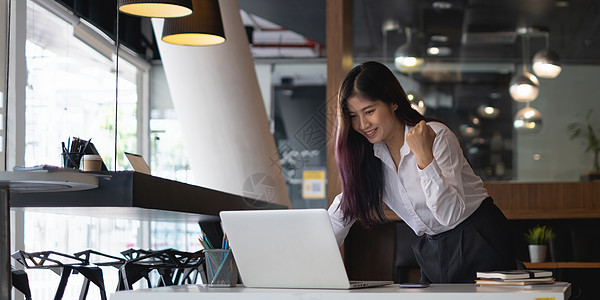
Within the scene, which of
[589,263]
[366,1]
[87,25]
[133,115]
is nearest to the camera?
[589,263]

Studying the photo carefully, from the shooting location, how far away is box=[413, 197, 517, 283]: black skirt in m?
2.15

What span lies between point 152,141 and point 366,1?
3.37 meters

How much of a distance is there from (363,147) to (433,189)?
1.26 ft

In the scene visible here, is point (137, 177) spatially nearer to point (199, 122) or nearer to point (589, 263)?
point (199, 122)

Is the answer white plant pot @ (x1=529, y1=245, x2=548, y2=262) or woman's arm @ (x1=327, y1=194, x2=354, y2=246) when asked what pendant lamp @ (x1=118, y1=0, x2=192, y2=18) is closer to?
woman's arm @ (x1=327, y1=194, x2=354, y2=246)

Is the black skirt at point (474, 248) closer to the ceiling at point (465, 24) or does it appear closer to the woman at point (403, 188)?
the woman at point (403, 188)

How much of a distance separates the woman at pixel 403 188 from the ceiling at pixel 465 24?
5.24 metres

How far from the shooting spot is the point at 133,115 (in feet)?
28.7

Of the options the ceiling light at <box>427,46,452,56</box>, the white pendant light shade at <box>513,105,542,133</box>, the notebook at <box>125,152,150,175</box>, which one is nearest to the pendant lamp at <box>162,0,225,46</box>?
the notebook at <box>125,152,150,175</box>

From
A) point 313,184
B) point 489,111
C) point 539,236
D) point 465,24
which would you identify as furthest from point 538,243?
point 313,184

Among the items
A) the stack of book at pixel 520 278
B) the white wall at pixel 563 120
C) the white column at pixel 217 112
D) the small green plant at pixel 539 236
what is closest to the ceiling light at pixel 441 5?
the white wall at pixel 563 120

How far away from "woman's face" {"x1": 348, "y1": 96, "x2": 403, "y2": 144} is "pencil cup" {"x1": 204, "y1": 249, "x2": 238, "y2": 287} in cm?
65

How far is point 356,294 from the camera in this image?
4.90ft

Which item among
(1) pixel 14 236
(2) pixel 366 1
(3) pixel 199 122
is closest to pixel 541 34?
(2) pixel 366 1
